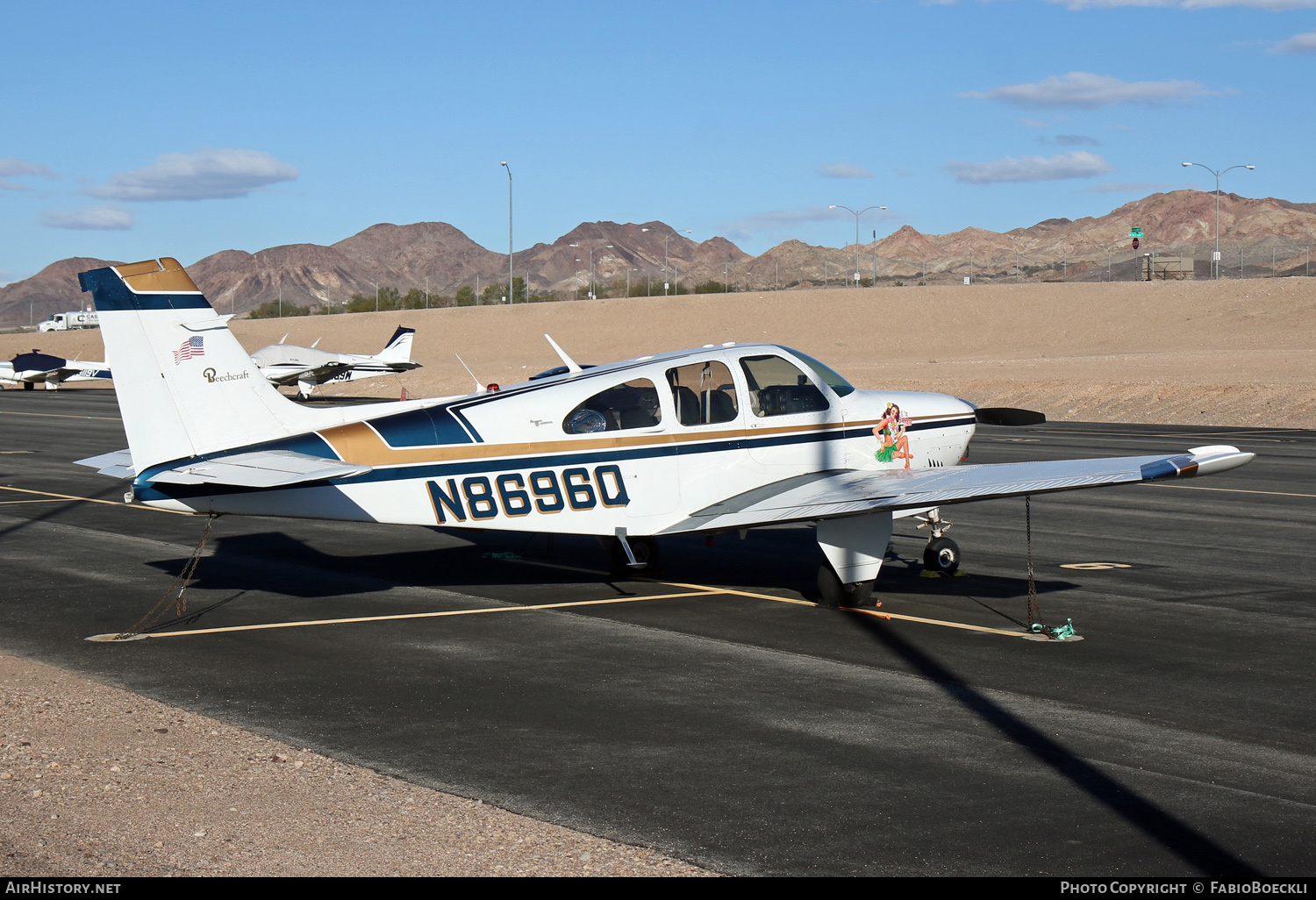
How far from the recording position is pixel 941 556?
12.4 metres

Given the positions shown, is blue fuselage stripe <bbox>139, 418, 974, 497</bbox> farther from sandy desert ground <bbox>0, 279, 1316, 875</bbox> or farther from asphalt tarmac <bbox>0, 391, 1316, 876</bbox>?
sandy desert ground <bbox>0, 279, 1316, 875</bbox>

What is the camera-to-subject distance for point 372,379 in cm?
6450

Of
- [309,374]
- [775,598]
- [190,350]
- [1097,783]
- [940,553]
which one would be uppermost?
[190,350]

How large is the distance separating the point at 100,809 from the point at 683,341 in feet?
272

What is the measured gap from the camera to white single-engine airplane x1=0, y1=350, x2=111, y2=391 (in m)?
60.6

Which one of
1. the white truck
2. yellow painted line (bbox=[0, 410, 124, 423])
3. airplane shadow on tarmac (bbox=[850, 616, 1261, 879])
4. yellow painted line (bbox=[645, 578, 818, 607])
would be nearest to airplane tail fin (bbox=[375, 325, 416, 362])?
yellow painted line (bbox=[0, 410, 124, 423])

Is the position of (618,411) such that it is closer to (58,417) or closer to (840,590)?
(840,590)

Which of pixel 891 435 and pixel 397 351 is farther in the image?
pixel 397 351

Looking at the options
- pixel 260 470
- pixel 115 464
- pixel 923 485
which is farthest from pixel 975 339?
pixel 260 470

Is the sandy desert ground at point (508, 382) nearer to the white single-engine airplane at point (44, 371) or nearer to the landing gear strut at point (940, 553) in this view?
the landing gear strut at point (940, 553)

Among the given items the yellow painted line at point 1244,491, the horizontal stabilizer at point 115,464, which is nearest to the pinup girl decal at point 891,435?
the horizontal stabilizer at point 115,464

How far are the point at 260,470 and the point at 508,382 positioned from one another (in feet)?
165

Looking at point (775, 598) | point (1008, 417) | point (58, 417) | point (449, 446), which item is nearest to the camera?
point (449, 446)

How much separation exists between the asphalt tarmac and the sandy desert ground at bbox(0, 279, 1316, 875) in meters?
0.41
